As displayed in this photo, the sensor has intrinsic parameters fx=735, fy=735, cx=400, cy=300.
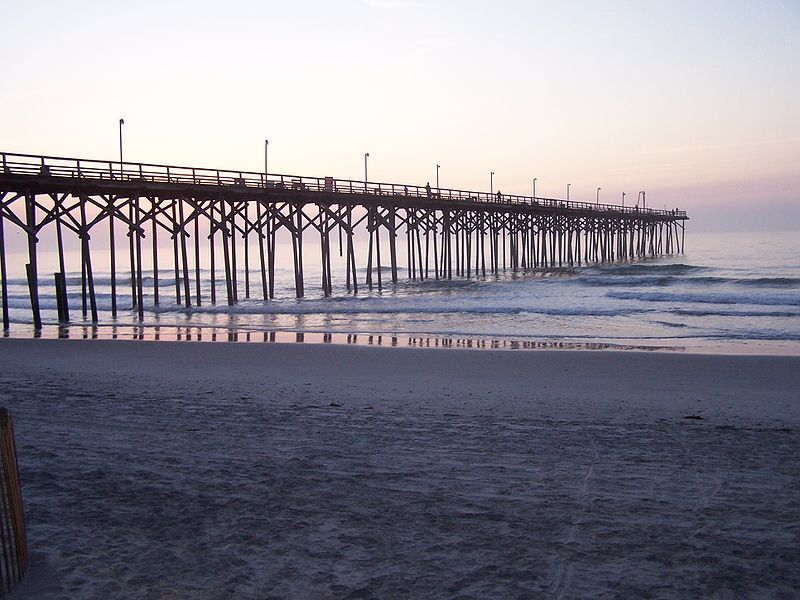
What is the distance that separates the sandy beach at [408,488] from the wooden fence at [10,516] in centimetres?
8

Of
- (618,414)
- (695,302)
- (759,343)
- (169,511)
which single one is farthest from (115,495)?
(695,302)

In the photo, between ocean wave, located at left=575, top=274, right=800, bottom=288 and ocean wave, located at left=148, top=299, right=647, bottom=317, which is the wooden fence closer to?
ocean wave, located at left=148, top=299, right=647, bottom=317

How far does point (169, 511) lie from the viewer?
14.2 ft

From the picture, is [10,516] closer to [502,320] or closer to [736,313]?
[502,320]

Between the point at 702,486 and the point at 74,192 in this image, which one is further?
the point at 74,192

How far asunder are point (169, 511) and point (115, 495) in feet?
1.64

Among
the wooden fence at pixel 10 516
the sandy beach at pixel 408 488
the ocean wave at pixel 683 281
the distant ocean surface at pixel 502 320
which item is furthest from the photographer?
the ocean wave at pixel 683 281

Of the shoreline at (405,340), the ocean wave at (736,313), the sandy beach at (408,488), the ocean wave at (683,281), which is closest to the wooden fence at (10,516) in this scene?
the sandy beach at (408,488)

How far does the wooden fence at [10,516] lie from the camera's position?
3.21 metres

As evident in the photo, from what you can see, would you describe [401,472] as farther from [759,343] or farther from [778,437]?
[759,343]

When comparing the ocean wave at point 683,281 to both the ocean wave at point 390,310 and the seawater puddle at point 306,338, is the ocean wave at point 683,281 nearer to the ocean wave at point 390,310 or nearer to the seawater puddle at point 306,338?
the ocean wave at point 390,310

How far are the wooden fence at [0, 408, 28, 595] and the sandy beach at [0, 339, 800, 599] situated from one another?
8 cm

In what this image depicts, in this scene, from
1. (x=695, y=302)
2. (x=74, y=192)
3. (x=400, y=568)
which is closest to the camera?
(x=400, y=568)

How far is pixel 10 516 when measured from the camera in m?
3.38
